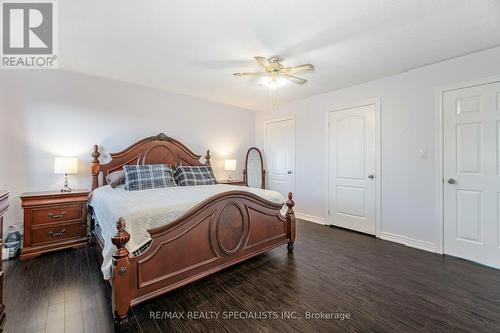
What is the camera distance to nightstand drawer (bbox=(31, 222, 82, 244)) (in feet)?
8.71

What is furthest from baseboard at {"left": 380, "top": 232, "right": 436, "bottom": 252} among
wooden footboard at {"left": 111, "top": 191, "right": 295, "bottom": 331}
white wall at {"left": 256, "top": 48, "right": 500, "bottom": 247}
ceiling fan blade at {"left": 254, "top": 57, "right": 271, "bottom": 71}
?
ceiling fan blade at {"left": 254, "top": 57, "right": 271, "bottom": 71}

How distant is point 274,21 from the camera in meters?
2.01

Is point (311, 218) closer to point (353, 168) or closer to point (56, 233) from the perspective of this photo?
point (353, 168)

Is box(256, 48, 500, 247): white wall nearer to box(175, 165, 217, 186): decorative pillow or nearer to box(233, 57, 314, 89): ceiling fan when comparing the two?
box(233, 57, 314, 89): ceiling fan

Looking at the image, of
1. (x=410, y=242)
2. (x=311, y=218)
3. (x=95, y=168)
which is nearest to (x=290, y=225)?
(x=311, y=218)

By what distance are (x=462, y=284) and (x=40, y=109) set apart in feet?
17.4

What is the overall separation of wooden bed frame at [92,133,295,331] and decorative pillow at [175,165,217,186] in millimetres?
1427

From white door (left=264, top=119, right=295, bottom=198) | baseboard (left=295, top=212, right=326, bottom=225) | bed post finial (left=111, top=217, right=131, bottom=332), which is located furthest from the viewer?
white door (left=264, top=119, right=295, bottom=198)

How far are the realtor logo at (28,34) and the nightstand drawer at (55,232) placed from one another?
208 centimetres

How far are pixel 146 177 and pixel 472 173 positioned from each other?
415 cm

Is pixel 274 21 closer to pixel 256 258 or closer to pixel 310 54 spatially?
pixel 310 54

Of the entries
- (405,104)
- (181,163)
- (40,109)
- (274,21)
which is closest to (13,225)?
(40,109)

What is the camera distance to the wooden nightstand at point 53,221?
8.57 ft

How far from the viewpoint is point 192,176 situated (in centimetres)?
364
